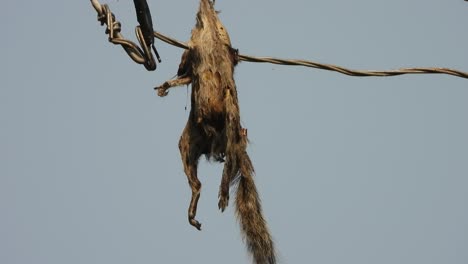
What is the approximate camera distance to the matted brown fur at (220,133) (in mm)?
9195

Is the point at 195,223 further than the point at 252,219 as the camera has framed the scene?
No

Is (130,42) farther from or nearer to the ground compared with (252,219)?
farther from the ground

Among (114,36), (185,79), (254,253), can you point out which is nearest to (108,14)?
(114,36)

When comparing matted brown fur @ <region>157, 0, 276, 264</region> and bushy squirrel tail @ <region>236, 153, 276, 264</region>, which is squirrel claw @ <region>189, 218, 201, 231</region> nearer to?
matted brown fur @ <region>157, 0, 276, 264</region>

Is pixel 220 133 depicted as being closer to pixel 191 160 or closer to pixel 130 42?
pixel 191 160

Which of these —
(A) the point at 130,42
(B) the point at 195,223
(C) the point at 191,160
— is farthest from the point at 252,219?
(A) the point at 130,42

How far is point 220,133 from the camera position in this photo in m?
9.41

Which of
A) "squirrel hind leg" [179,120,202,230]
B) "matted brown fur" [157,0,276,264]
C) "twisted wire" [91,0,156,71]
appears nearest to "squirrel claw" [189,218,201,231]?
"matted brown fur" [157,0,276,264]

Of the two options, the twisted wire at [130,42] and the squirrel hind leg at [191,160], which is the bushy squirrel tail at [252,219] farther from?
the twisted wire at [130,42]

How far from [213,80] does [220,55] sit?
27 centimetres

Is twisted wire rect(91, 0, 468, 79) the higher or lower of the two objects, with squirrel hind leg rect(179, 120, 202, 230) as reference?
higher

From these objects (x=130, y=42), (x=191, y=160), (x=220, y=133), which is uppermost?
(x=130, y=42)

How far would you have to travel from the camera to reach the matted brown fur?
30.2 ft

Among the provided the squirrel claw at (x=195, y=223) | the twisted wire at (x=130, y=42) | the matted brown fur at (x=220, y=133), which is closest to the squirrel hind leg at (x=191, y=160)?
the matted brown fur at (x=220, y=133)
